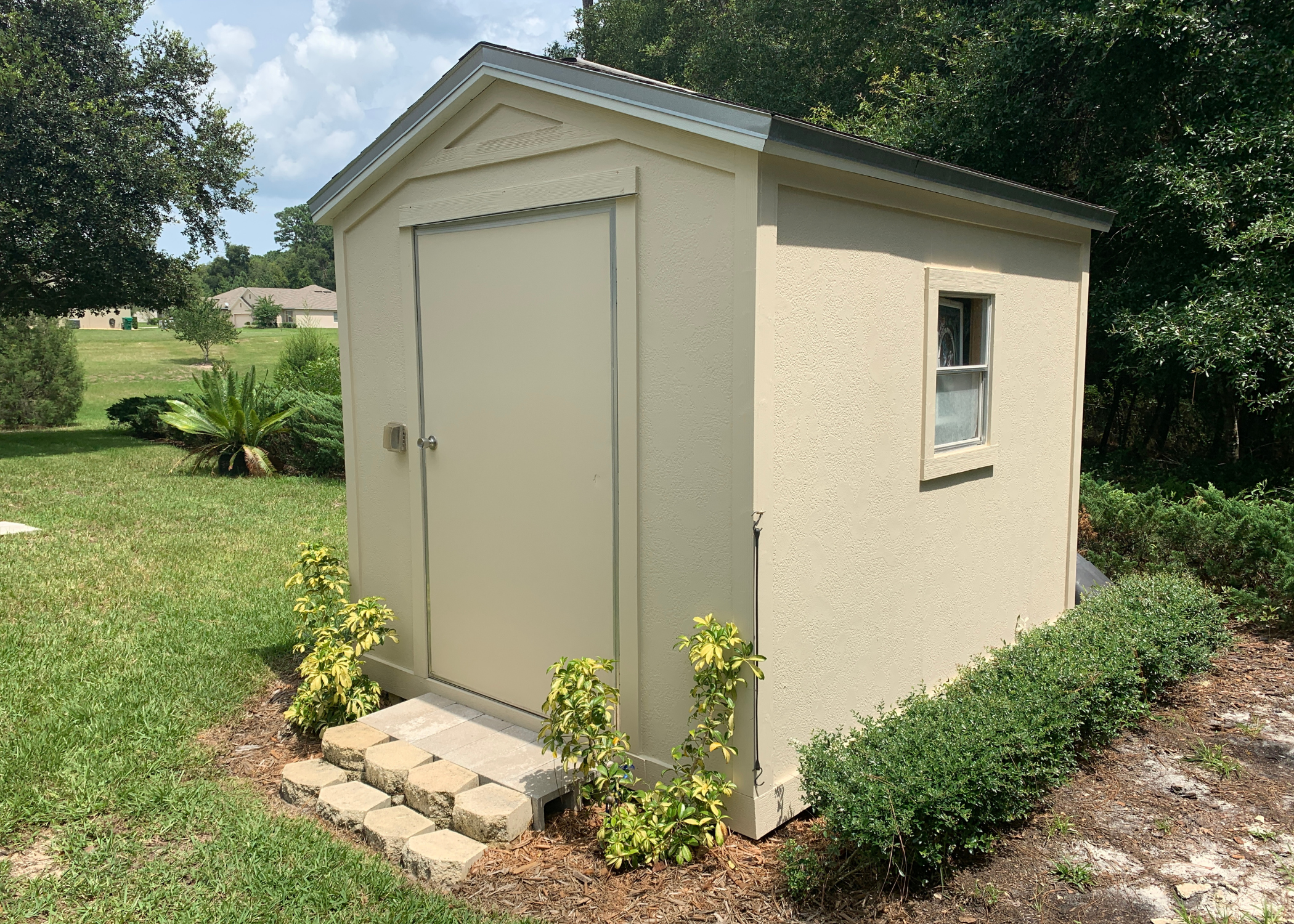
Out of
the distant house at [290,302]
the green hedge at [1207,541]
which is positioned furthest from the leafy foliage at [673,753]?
the distant house at [290,302]

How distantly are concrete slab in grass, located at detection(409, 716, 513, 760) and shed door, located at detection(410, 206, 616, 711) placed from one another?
13 centimetres

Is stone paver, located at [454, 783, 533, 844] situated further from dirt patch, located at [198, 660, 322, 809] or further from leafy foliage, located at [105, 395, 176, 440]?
leafy foliage, located at [105, 395, 176, 440]

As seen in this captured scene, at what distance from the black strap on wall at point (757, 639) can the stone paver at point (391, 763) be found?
149 centimetres

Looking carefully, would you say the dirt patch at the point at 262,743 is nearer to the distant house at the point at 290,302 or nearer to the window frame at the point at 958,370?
the window frame at the point at 958,370

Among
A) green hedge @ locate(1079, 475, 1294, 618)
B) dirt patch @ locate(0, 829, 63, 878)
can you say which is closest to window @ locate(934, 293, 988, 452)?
green hedge @ locate(1079, 475, 1294, 618)

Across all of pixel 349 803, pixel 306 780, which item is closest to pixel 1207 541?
pixel 349 803

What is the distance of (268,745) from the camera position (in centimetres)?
462

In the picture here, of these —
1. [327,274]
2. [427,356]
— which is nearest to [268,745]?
[427,356]

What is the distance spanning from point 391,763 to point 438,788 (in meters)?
0.36

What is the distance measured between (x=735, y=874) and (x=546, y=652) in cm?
135

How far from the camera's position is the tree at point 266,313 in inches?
2385

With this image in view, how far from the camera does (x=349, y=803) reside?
3846 mm

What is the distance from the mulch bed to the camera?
316 centimetres

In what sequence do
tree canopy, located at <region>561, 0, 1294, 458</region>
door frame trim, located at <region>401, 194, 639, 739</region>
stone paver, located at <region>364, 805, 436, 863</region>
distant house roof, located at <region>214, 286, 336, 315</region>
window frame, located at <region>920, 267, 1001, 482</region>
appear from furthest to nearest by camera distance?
distant house roof, located at <region>214, 286, 336, 315</region> → tree canopy, located at <region>561, 0, 1294, 458</region> → window frame, located at <region>920, 267, 1001, 482</region> → door frame trim, located at <region>401, 194, 639, 739</region> → stone paver, located at <region>364, 805, 436, 863</region>
